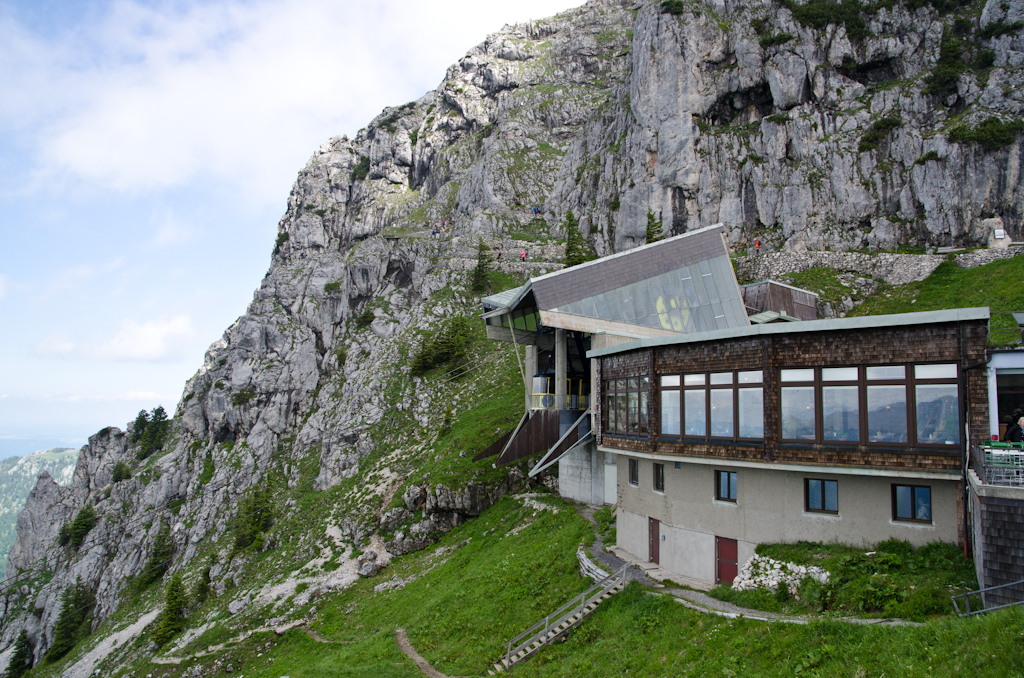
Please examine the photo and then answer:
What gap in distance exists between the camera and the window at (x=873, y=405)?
13.9 meters

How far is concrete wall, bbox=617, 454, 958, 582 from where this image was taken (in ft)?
46.4

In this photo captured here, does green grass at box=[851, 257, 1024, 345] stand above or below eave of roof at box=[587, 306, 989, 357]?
above

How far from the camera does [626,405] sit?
21.3m

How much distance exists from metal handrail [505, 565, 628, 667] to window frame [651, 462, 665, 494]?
3.08 metres

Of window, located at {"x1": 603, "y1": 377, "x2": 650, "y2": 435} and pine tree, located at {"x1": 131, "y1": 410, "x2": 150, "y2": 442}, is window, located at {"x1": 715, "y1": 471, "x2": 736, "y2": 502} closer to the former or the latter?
window, located at {"x1": 603, "y1": 377, "x2": 650, "y2": 435}

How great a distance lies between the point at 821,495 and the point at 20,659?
86909 mm

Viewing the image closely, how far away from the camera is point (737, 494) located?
1691 centimetres

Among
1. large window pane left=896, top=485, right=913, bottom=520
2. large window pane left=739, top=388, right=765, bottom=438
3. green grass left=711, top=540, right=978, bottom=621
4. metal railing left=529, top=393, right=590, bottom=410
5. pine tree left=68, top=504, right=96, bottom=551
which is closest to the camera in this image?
green grass left=711, top=540, right=978, bottom=621

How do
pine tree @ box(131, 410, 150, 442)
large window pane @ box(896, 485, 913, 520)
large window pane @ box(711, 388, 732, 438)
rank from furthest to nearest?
pine tree @ box(131, 410, 150, 442) < large window pane @ box(711, 388, 732, 438) < large window pane @ box(896, 485, 913, 520)

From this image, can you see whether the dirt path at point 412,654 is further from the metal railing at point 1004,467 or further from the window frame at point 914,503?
the metal railing at point 1004,467

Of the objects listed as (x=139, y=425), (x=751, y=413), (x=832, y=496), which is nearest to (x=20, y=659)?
(x=139, y=425)

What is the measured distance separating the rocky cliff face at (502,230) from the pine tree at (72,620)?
2.23 m

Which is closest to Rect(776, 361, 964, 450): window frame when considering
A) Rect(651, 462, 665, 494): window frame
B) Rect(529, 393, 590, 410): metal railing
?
Rect(651, 462, 665, 494): window frame

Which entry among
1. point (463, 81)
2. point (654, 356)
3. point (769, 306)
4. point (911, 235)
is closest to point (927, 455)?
point (654, 356)
